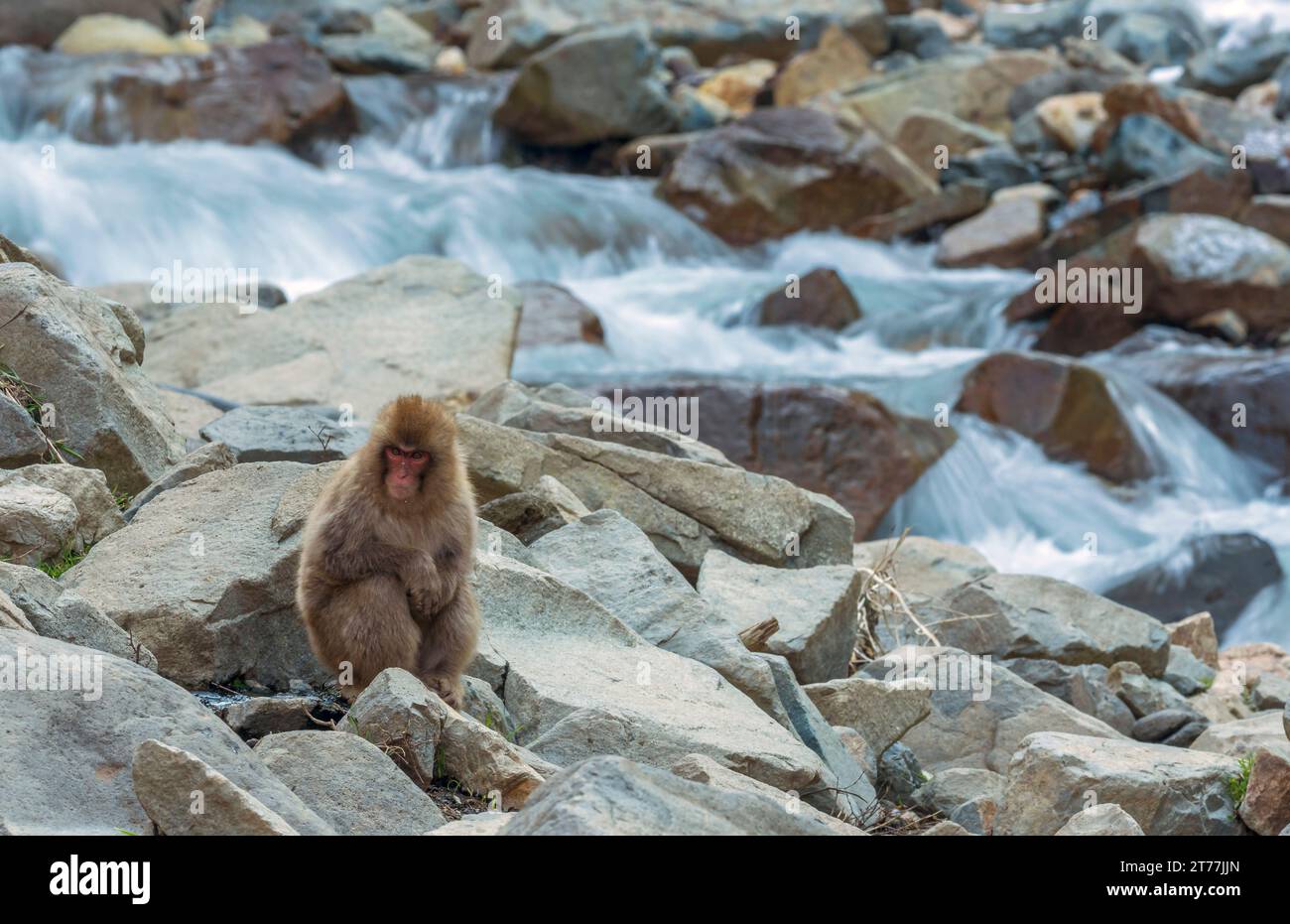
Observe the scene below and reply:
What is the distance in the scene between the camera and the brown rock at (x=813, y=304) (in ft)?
50.1

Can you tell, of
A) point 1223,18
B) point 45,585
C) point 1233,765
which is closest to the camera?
point 45,585

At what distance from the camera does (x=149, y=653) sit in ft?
14.1

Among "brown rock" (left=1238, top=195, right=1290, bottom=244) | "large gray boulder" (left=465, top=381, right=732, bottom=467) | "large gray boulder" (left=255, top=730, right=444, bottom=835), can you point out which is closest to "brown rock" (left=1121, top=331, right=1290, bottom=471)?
"brown rock" (left=1238, top=195, right=1290, bottom=244)

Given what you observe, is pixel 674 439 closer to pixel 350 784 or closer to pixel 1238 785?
pixel 1238 785

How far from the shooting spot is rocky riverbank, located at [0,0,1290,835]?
405cm

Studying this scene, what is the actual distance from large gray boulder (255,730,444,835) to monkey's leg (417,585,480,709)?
1.77ft

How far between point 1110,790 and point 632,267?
42.3ft

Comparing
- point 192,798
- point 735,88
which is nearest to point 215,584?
point 192,798

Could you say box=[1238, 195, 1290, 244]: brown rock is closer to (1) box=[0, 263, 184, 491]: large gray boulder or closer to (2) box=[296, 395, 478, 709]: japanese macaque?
(1) box=[0, 263, 184, 491]: large gray boulder

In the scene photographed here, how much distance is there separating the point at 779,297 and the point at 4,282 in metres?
10.3

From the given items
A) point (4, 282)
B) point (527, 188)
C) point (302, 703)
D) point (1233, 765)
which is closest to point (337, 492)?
point (302, 703)

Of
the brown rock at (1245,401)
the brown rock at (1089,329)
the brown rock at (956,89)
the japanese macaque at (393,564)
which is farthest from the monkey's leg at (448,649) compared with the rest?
the brown rock at (956,89)

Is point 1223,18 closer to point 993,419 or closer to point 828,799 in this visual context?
point 993,419

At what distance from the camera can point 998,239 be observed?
18.2 metres
